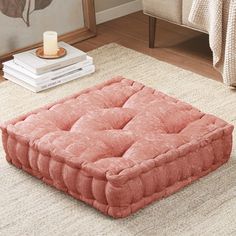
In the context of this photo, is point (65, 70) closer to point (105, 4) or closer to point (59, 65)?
point (59, 65)

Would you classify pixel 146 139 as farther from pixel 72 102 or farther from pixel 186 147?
pixel 72 102

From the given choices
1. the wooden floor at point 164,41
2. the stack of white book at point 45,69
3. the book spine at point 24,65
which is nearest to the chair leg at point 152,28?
the wooden floor at point 164,41

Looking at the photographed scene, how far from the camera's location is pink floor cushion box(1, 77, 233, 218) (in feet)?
7.09

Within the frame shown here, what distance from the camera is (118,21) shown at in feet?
13.2

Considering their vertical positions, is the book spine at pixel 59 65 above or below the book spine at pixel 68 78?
above

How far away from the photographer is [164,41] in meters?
3.72

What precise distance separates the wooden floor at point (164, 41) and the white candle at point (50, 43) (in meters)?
0.43

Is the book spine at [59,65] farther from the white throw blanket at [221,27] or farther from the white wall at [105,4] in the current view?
the white wall at [105,4]

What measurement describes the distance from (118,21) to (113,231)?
2080mm

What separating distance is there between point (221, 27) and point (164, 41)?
2.34ft

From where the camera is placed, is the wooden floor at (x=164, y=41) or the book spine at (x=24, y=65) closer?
the book spine at (x=24, y=65)

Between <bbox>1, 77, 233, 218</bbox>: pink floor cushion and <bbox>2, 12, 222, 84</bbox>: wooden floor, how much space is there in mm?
861

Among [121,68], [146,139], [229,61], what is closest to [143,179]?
[146,139]

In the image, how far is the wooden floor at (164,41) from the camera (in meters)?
3.42
